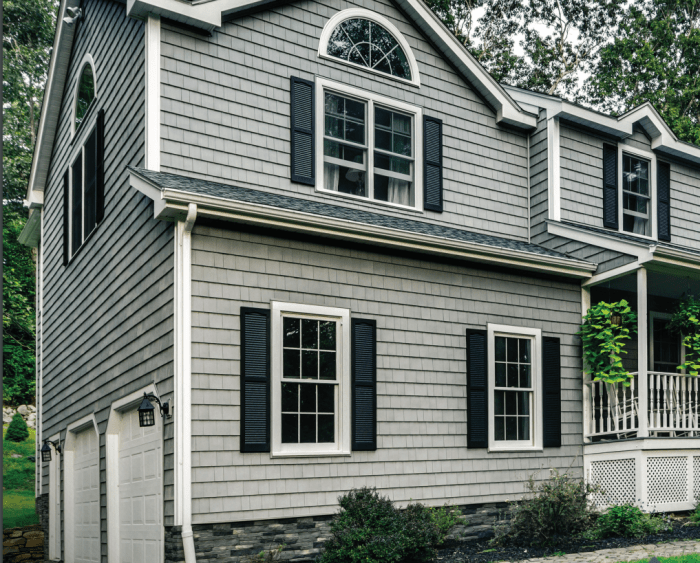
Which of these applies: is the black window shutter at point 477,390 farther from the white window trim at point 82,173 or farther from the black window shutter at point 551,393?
the white window trim at point 82,173

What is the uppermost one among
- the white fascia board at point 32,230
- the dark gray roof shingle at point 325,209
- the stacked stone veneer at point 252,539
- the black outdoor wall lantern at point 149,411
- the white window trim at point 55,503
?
the white fascia board at point 32,230

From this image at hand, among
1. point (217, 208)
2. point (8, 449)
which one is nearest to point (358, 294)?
point (217, 208)

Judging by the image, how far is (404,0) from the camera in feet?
36.9

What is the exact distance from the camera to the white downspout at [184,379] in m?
7.49

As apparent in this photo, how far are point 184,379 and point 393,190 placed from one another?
4.55 meters

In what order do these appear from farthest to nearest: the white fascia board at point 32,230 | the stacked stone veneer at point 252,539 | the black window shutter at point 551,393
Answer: the white fascia board at point 32,230 < the black window shutter at point 551,393 < the stacked stone veneer at point 252,539

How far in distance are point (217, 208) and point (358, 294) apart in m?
2.17

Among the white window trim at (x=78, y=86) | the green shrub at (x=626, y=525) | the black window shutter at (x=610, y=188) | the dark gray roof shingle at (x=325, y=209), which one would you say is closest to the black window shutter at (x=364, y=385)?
the dark gray roof shingle at (x=325, y=209)

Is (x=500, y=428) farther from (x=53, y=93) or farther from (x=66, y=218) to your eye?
(x=53, y=93)

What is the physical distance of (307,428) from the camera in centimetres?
857

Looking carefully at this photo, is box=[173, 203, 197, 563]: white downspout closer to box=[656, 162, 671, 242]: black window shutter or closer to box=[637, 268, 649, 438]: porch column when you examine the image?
box=[637, 268, 649, 438]: porch column

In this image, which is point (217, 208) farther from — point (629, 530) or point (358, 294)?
point (629, 530)

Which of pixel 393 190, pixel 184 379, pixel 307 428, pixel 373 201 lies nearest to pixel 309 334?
pixel 307 428

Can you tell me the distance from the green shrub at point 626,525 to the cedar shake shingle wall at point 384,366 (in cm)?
126
